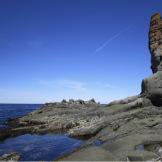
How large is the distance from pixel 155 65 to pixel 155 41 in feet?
20.7

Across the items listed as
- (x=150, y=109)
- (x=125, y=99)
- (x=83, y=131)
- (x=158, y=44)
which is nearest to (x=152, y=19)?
(x=158, y=44)

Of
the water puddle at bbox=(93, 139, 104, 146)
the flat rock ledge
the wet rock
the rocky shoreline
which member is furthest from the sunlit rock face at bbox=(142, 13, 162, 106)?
the wet rock

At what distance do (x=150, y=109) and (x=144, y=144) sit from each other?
15.9 metres

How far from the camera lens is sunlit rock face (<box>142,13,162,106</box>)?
35.8m

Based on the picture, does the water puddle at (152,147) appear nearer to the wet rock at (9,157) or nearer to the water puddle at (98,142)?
the water puddle at (98,142)

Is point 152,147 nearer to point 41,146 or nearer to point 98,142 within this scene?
point 98,142

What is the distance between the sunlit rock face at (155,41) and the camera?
5253 centimetres

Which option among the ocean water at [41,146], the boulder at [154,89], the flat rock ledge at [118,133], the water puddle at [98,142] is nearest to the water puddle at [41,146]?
the ocean water at [41,146]

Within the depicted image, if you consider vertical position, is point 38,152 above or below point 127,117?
below

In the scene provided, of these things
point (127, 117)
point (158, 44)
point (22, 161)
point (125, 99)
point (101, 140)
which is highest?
point (158, 44)

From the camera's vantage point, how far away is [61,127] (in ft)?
107

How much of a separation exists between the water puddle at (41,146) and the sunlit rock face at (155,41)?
3358 cm

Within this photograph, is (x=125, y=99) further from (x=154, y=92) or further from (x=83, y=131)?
(x=83, y=131)

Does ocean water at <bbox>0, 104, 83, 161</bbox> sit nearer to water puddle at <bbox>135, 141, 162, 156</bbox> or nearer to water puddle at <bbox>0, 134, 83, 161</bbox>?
water puddle at <bbox>0, 134, 83, 161</bbox>
